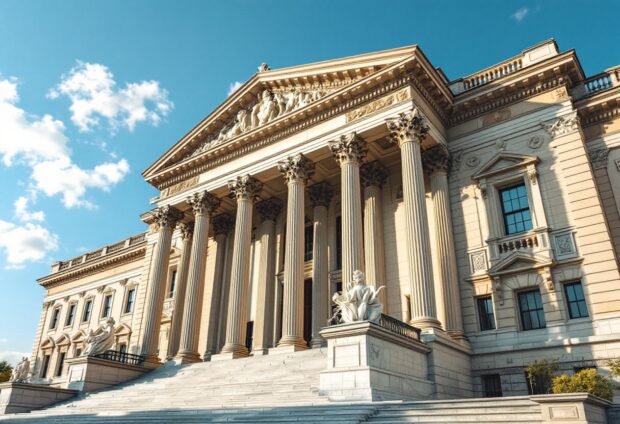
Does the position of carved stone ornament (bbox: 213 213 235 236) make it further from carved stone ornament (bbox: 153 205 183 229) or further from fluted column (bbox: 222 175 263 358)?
fluted column (bbox: 222 175 263 358)

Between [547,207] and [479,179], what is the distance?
312 cm

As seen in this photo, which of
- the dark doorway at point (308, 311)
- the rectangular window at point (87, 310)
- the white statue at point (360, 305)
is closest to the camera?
the white statue at point (360, 305)

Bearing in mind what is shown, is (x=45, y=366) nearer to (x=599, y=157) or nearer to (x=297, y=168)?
(x=297, y=168)

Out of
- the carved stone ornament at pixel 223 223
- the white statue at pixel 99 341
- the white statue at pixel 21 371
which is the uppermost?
the carved stone ornament at pixel 223 223

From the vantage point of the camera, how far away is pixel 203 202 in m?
27.7

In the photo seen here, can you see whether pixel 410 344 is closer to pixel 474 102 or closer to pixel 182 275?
pixel 474 102

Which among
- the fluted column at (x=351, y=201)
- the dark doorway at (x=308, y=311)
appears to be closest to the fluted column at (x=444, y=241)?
the fluted column at (x=351, y=201)

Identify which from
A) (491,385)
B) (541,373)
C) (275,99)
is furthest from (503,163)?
(275,99)

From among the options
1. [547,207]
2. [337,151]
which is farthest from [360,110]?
[547,207]

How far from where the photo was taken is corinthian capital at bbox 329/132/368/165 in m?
22.0

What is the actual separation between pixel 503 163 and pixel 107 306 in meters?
34.1

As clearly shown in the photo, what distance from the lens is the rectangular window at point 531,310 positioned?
18.6 meters

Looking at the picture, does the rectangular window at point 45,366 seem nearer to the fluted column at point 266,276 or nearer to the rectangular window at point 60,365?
the rectangular window at point 60,365

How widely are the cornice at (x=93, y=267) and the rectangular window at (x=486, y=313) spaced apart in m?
28.6
